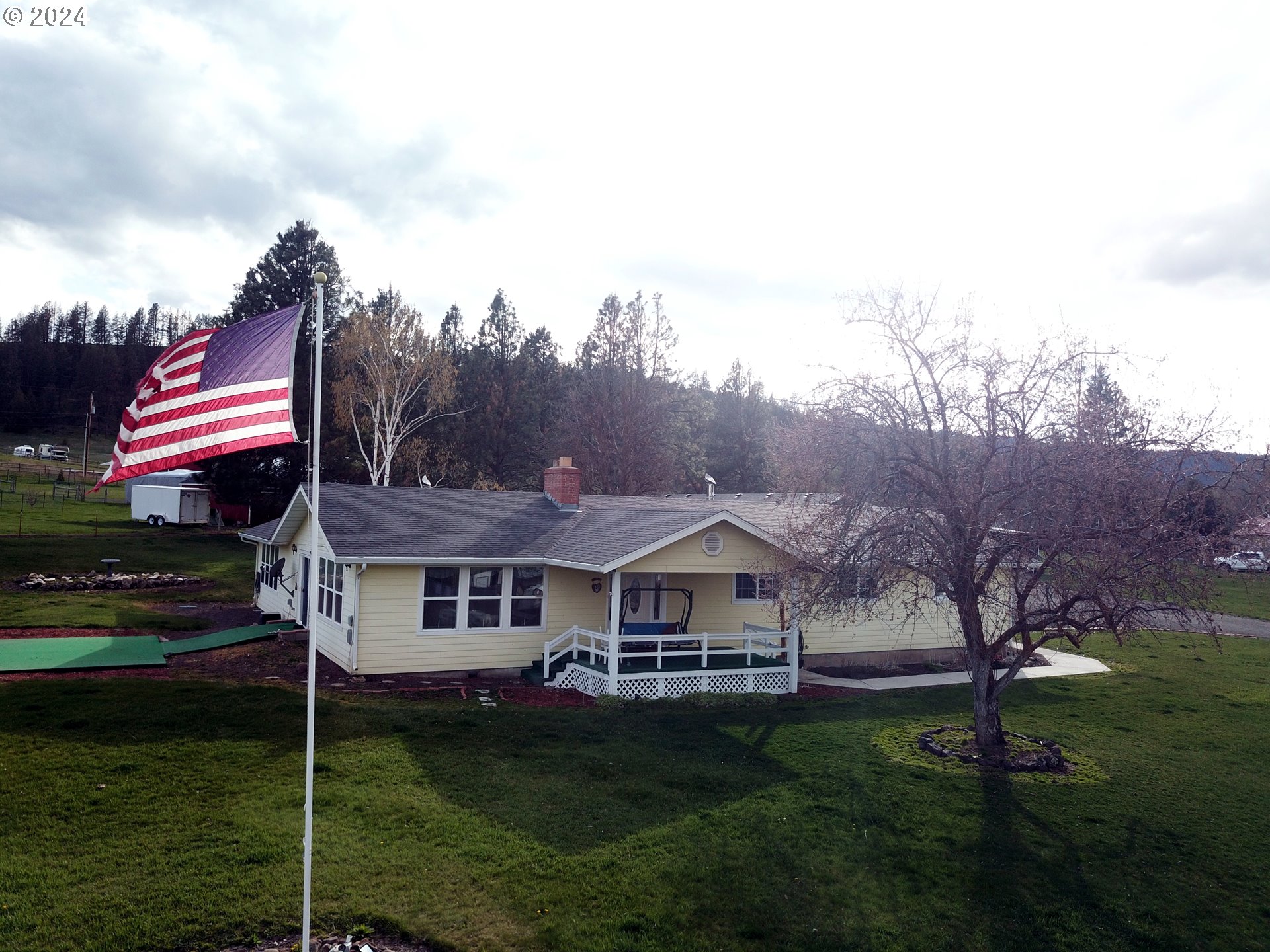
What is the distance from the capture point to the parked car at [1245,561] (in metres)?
10.1

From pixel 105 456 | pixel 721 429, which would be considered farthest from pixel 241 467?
pixel 105 456

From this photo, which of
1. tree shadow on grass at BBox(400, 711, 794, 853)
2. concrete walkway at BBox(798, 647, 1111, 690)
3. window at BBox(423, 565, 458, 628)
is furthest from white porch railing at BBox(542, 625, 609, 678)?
concrete walkway at BBox(798, 647, 1111, 690)

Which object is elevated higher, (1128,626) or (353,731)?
→ (1128,626)

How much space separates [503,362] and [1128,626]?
125ft

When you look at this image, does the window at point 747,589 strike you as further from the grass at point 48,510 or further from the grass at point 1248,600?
the grass at point 48,510

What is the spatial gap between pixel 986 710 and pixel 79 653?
16740mm

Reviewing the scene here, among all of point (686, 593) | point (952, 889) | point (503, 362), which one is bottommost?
point (952, 889)

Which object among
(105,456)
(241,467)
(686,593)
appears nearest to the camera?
(686,593)

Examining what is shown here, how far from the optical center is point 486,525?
60.3 feet

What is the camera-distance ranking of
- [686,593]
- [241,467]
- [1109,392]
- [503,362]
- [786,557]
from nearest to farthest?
[1109,392] → [786,557] → [686,593] → [241,467] → [503,362]

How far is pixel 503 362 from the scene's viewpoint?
45188 millimetres

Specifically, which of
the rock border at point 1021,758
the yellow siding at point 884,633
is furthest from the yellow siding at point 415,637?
the rock border at point 1021,758

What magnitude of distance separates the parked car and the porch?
7.34 m

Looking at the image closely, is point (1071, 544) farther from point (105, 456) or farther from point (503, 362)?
point (105, 456)
